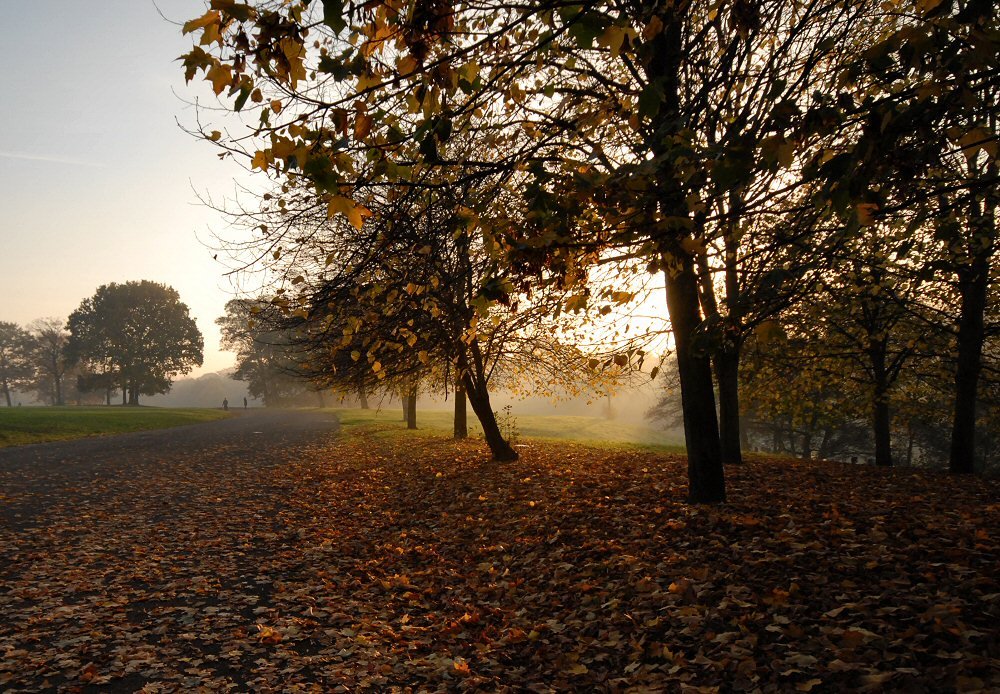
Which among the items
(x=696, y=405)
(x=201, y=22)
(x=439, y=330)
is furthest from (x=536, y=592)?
(x=439, y=330)

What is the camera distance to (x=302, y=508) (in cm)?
1149

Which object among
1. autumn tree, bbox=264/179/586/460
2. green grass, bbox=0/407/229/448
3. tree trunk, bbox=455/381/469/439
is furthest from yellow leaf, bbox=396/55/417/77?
green grass, bbox=0/407/229/448

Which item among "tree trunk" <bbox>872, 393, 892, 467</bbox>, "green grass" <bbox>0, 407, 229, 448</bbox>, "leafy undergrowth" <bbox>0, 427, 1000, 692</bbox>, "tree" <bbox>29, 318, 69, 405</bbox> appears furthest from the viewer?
"tree" <bbox>29, 318, 69, 405</bbox>

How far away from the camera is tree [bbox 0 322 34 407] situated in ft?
267

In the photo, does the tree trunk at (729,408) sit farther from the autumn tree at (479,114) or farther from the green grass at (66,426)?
the green grass at (66,426)

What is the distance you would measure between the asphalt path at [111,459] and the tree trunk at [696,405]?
10.7 metres

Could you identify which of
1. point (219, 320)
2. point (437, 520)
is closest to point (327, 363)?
point (437, 520)

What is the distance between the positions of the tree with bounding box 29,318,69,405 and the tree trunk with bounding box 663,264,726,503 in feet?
287

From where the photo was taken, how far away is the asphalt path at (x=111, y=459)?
1159cm

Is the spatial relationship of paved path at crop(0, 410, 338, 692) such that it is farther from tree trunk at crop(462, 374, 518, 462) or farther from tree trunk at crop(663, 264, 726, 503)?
tree trunk at crop(663, 264, 726, 503)

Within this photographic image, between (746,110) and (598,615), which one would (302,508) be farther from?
(746,110)

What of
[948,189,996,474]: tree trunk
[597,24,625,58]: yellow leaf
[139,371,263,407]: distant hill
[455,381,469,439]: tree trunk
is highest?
[597,24,625,58]: yellow leaf

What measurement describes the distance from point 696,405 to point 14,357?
106 meters

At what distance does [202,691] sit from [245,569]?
347 cm
